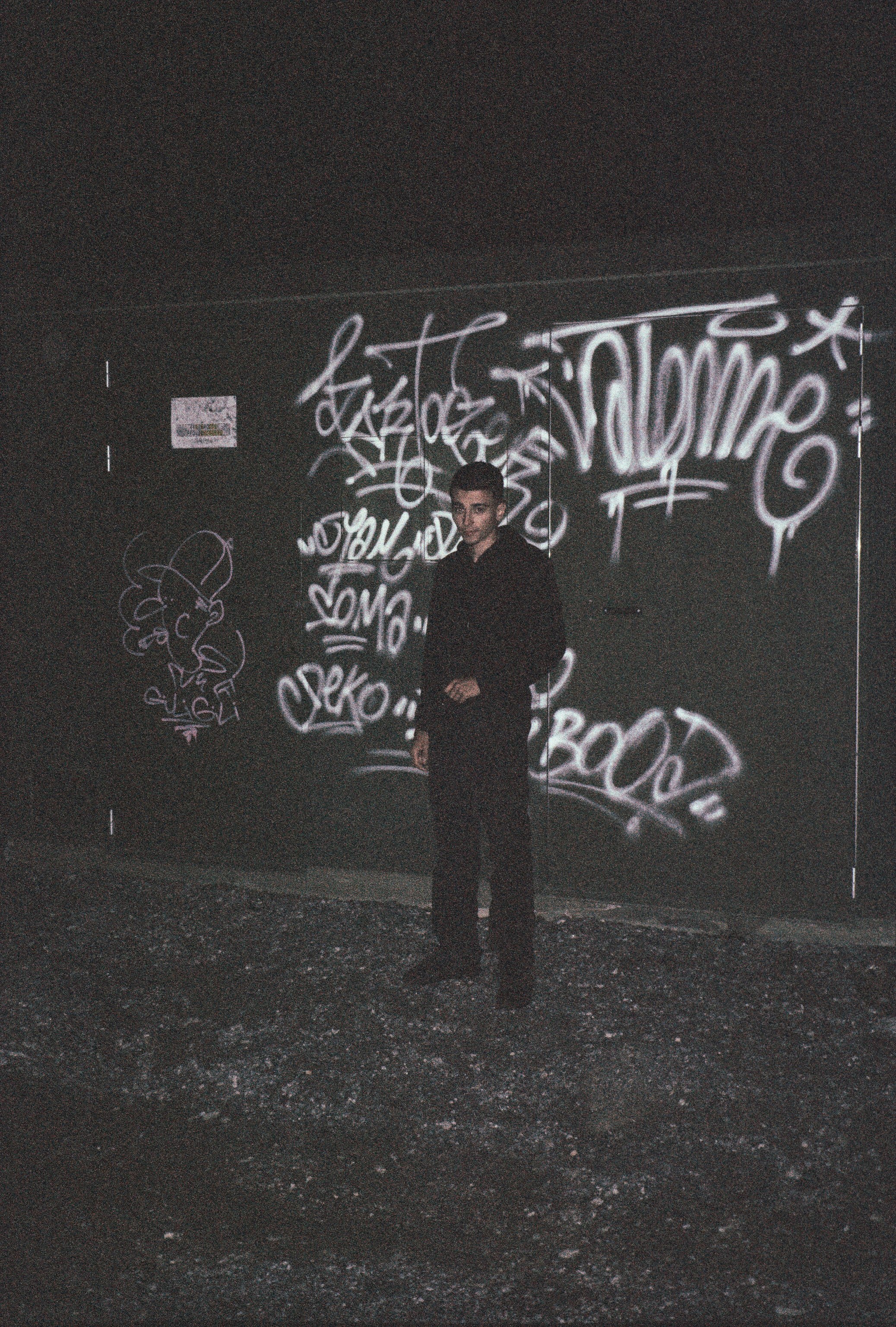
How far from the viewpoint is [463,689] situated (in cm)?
468

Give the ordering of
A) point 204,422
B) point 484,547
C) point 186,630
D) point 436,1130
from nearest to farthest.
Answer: point 436,1130 < point 484,547 < point 204,422 < point 186,630

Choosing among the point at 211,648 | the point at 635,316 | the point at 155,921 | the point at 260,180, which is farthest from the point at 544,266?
the point at 155,921

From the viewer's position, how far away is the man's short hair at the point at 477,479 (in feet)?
15.7

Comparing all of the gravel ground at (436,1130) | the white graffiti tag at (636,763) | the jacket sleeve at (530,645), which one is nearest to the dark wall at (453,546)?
the white graffiti tag at (636,763)

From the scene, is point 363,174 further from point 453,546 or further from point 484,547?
point 484,547

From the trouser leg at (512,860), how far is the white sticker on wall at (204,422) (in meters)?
2.55

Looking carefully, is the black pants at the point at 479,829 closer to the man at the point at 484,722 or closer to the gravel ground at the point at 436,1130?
the man at the point at 484,722

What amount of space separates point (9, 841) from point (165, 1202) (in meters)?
4.01

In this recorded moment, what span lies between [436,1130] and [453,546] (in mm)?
2931

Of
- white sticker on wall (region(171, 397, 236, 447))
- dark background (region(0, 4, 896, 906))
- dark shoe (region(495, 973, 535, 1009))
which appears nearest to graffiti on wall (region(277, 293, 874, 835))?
dark background (region(0, 4, 896, 906))

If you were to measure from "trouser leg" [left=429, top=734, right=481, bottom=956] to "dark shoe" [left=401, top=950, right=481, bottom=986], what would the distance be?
0.12 feet

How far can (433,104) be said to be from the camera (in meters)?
6.14

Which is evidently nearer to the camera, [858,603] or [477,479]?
[477,479]

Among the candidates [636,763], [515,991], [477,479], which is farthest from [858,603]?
[515,991]
